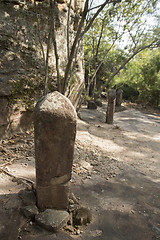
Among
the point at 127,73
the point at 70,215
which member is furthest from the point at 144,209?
the point at 127,73

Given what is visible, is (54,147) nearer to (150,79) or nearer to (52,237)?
(52,237)

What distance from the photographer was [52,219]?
2.34 m

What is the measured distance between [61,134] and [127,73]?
21569 mm

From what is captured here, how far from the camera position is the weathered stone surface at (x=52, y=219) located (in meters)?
2.25

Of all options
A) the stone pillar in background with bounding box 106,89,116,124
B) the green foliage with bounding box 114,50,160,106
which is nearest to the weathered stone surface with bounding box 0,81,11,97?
the stone pillar in background with bounding box 106,89,116,124

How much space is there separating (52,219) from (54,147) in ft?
3.02

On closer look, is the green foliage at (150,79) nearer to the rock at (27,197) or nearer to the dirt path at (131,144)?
the dirt path at (131,144)

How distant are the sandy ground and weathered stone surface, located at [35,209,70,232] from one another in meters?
0.08

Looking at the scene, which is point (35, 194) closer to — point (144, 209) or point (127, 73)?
point (144, 209)

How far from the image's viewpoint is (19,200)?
102 inches

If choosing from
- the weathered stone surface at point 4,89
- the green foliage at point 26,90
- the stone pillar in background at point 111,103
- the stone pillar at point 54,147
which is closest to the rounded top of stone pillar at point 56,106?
the stone pillar at point 54,147

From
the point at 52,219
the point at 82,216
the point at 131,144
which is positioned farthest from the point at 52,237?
the point at 131,144

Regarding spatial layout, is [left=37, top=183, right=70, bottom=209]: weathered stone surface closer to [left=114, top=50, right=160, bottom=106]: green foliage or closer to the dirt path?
the dirt path

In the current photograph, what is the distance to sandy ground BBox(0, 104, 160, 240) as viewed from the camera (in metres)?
2.39
